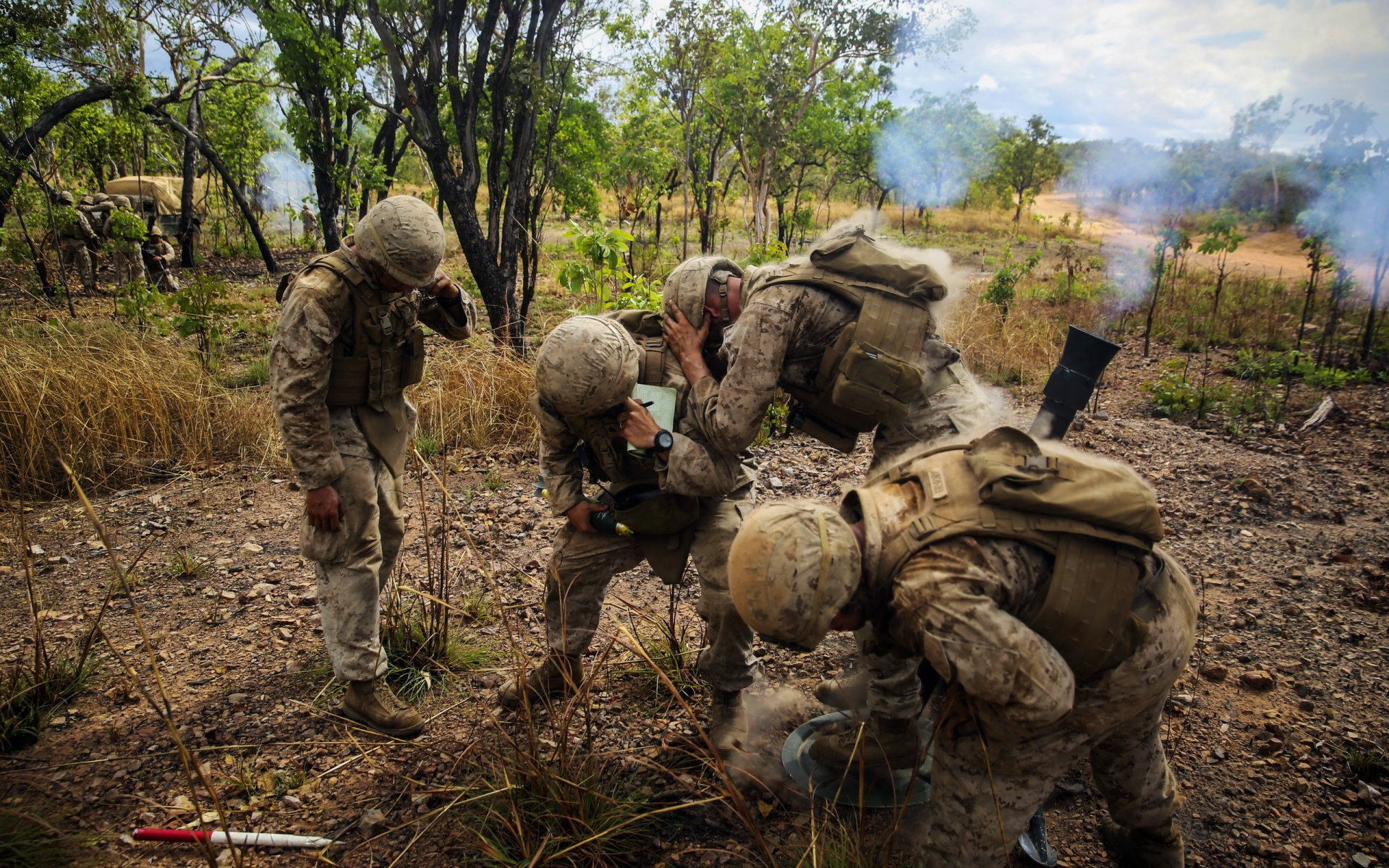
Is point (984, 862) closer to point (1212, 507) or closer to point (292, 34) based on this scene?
point (1212, 507)

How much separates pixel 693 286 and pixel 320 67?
25.9 feet

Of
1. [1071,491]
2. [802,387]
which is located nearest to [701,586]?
[802,387]

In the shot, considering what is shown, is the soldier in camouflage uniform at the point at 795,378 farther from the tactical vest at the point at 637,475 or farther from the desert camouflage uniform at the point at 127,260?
the desert camouflage uniform at the point at 127,260

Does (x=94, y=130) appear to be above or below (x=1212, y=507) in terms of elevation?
above

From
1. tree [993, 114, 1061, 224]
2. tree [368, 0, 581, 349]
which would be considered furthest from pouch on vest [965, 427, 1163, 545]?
tree [993, 114, 1061, 224]

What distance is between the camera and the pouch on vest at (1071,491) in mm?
1686

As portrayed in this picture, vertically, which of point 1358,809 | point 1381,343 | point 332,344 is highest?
point 332,344

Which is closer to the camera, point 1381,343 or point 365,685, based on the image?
point 365,685

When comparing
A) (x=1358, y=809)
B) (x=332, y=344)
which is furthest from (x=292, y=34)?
(x=1358, y=809)

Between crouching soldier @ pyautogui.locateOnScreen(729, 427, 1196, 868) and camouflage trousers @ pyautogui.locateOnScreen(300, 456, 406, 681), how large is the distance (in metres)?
1.67

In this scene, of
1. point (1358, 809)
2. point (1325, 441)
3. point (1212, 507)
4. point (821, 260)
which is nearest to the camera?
point (1358, 809)

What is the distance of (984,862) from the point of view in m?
1.91

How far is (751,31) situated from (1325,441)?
389 inches

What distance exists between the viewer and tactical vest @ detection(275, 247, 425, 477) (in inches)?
108
